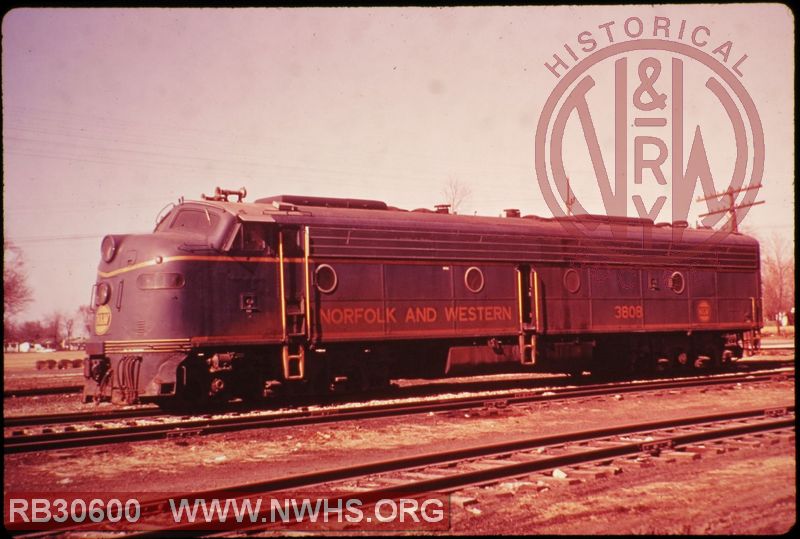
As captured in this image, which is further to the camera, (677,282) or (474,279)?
(677,282)

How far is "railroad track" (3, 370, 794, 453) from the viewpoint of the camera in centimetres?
1039

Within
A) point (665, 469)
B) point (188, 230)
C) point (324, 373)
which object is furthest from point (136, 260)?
point (665, 469)

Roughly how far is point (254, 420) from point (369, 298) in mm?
3973

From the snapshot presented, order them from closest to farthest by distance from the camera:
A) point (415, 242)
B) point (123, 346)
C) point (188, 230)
Result: point (123, 346), point (188, 230), point (415, 242)

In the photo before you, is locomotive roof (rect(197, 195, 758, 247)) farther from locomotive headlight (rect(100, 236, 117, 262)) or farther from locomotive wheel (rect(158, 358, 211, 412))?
Result: locomotive wheel (rect(158, 358, 211, 412))

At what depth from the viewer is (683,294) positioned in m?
20.6

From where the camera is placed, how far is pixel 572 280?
18.5m

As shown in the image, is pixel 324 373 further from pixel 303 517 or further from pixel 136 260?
pixel 303 517

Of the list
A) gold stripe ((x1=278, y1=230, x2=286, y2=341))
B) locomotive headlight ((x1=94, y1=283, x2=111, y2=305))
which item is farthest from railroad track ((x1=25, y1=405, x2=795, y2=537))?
locomotive headlight ((x1=94, y1=283, x2=111, y2=305))

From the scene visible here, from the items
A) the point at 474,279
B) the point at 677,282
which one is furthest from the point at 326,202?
the point at 677,282

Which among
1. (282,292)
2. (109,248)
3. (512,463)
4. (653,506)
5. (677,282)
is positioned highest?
(109,248)

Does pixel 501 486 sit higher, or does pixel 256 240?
pixel 256 240

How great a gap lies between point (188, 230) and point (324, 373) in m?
3.95

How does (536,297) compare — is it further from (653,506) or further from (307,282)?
(653,506)
